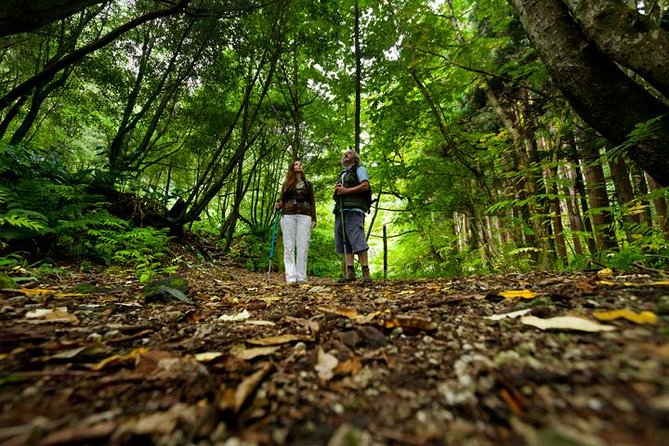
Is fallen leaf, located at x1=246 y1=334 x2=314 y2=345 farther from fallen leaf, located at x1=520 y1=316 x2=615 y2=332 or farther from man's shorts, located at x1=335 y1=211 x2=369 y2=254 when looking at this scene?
man's shorts, located at x1=335 y1=211 x2=369 y2=254

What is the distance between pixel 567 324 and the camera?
3.74 ft

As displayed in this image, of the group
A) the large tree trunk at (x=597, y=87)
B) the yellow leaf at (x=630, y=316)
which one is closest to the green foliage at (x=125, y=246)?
the yellow leaf at (x=630, y=316)

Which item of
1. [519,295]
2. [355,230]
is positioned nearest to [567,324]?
[519,295]

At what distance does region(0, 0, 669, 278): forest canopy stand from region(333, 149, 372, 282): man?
1848mm

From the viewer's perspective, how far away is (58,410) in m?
0.86

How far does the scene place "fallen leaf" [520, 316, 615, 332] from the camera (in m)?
1.07

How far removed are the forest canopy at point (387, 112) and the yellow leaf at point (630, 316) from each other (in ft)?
6.22

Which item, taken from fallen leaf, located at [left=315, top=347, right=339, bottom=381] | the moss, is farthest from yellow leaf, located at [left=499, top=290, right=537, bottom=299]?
the moss

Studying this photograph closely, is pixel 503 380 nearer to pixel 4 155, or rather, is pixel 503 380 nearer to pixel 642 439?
pixel 642 439

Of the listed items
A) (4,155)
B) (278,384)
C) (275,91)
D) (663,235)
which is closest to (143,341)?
(278,384)

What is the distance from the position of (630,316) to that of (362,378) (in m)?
0.98

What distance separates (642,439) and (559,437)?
0.14 metres

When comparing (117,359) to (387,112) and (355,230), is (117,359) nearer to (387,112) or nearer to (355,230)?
(355,230)

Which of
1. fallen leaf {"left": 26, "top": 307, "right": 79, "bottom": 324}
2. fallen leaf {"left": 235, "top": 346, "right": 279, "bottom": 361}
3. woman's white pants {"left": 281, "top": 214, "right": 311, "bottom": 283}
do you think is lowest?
fallen leaf {"left": 235, "top": 346, "right": 279, "bottom": 361}
